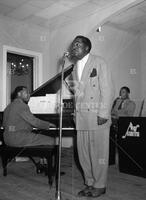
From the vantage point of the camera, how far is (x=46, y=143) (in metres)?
3.08

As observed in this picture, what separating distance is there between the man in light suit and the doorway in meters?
3.13

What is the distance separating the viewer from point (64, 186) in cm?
277

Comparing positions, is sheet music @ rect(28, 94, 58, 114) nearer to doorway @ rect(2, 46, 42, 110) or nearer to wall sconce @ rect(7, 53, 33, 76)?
doorway @ rect(2, 46, 42, 110)

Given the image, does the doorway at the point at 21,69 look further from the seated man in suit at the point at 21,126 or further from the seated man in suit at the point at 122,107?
the seated man in suit at the point at 122,107

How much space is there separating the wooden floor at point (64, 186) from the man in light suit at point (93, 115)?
0.22 m

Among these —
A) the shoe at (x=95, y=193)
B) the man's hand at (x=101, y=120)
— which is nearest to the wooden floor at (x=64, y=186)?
the shoe at (x=95, y=193)

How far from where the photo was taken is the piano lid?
11.2 ft

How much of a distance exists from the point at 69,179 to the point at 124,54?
2.38m

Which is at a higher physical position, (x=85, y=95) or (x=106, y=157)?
(x=85, y=95)

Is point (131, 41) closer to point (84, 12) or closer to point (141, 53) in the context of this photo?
point (141, 53)

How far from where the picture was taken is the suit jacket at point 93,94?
→ 2295 mm

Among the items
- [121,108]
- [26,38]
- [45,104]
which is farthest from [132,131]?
[26,38]

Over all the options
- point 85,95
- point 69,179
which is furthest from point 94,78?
point 69,179

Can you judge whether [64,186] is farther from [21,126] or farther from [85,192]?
[21,126]
